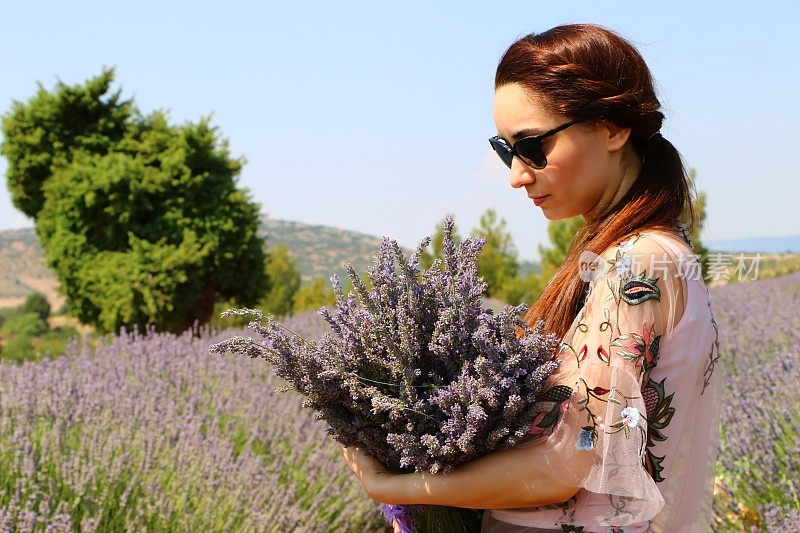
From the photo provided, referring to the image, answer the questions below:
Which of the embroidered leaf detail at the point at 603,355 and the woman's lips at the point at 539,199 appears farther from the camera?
the woman's lips at the point at 539,199

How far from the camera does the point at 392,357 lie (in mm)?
1427

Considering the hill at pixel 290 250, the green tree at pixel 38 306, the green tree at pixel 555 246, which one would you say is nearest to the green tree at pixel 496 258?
the green tree at pixel 555 246

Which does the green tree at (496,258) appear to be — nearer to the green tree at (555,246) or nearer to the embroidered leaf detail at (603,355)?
the green tree at (555,246)

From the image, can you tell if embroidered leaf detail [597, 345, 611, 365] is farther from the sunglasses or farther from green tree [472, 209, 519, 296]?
green tree [472, 209, 519, 296]

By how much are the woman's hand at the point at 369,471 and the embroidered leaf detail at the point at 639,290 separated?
1.84ft

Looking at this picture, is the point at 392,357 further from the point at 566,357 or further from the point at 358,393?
the point at 566,357

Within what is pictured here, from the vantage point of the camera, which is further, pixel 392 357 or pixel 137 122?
pixel 137 122

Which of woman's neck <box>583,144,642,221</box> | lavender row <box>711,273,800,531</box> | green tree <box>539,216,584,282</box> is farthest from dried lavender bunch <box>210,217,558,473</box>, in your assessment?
green tree <box>539,216,584,282</box>

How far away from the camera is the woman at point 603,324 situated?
139cm

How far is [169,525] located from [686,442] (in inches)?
84.6

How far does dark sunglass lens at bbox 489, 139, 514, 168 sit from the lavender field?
187cm

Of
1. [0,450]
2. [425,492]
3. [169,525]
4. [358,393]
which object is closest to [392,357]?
[358,393]

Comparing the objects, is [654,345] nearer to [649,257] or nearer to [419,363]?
[649,257]

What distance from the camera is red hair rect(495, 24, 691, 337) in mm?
1514
